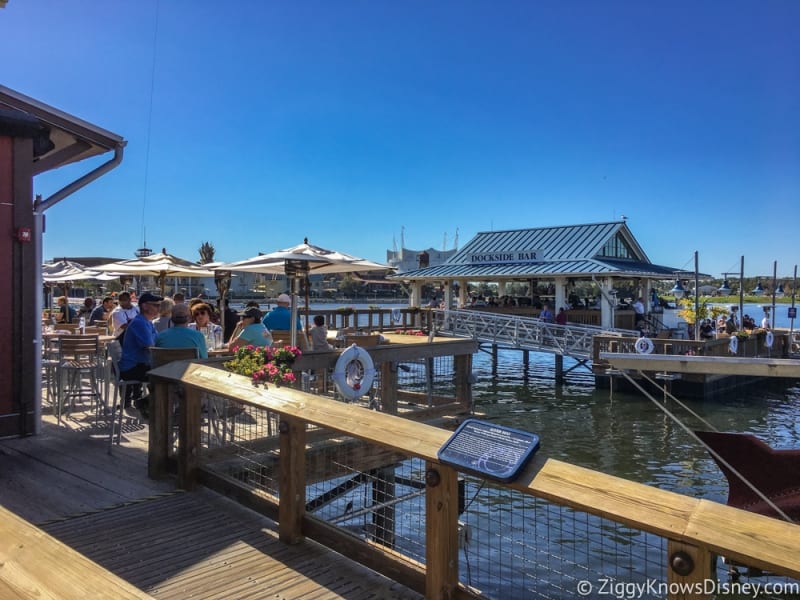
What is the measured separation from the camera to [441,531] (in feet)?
9.57

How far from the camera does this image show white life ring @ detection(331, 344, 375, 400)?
562cm

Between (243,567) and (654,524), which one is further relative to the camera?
(243,567)

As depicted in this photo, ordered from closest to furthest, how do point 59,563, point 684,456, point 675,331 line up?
1. point 59,563
2. point 684,456
3. point 675,331

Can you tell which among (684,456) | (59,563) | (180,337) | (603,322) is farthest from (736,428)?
(59,563)

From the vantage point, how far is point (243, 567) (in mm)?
3455

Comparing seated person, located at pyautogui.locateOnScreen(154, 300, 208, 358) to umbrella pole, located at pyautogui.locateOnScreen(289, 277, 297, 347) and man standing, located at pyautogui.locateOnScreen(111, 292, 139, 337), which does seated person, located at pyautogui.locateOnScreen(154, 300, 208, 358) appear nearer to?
umbrella pole, located at pyautogui.locateOnScreen(289, 277, 297, 347)

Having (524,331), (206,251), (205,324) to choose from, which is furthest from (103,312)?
(206,251)

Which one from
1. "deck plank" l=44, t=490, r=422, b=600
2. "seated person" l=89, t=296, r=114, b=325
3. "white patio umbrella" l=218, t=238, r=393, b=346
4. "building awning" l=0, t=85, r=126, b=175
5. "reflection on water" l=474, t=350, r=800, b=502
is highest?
"building awning" l=0, t=85, r=126, b=175

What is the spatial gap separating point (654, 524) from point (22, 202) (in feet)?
20.7

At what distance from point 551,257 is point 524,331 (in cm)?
559

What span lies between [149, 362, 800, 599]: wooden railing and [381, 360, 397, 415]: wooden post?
2.51 metres

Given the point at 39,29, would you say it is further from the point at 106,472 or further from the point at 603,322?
the point at 603,322

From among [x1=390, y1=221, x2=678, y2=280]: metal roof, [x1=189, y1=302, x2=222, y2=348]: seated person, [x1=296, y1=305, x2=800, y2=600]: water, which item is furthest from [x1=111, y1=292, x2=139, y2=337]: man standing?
[x1=390, y1=221, x2=678, y2=280]: metal roof

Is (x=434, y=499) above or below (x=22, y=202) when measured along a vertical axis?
below
